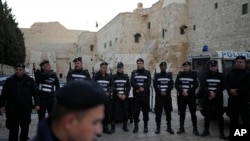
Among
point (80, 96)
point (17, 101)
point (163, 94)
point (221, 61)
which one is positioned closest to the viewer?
point (80, 96)

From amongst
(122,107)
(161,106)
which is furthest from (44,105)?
(161,106)

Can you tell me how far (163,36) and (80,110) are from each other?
29.8m

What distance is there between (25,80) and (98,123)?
15.4 feet

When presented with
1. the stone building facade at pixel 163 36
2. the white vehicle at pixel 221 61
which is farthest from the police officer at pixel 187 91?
the stone building facade at pixel 163 36

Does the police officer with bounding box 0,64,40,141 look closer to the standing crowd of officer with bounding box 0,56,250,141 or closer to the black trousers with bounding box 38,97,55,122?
the standing crowd of officer with bounding box 0,56,250,141

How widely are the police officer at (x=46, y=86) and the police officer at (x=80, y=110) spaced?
17.4 ft

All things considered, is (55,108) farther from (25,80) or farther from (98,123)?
(25,80)

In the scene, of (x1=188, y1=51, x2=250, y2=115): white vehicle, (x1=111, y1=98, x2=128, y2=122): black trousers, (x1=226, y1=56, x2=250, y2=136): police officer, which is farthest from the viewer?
(x1=188, y1=51, x2=250, y2=115): white vehicle

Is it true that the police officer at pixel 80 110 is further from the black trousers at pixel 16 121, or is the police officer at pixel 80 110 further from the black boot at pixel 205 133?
the black boot at pixel 205 133

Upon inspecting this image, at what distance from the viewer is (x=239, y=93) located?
6.00m

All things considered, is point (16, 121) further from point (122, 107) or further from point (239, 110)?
point (239, 110)

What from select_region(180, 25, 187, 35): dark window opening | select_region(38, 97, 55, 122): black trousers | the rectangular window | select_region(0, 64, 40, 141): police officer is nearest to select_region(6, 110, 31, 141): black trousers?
select_region(0, 64, 40, 141): police officer

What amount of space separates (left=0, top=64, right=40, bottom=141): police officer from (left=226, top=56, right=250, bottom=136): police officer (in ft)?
13.7

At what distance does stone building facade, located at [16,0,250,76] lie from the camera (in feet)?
69.5
